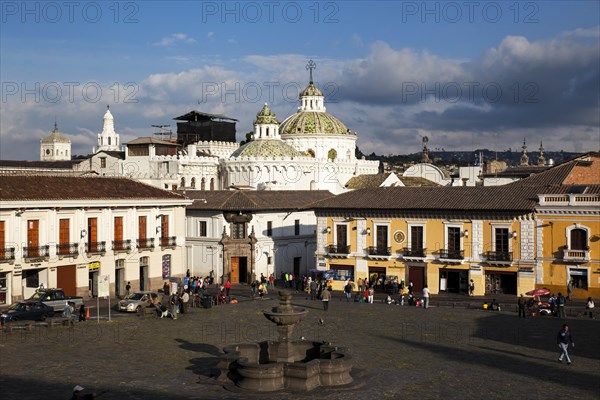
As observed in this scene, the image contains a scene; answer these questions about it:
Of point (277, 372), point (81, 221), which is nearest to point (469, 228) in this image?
point (81, 221)

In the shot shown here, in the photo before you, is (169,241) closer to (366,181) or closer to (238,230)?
(238,230)

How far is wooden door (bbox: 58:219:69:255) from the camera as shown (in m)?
46.2

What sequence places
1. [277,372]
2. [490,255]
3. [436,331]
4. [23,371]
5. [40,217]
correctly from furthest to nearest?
[490,255]
[40,217]
[436,331]
[23,371]
[277,372]

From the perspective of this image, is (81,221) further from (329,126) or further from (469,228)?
(329,126)

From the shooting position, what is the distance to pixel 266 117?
273 feet

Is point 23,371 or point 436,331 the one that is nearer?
point 23,371

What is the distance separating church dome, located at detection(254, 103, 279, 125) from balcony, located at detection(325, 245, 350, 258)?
103 feet

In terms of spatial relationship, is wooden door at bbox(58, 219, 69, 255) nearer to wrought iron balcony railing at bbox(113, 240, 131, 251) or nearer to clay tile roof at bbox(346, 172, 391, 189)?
wrought iron balcony railing at bbox(113, 240, 131, 251)

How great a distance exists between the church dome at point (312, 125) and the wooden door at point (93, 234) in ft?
143

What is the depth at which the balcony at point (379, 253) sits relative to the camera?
Answer: 51.6 metres

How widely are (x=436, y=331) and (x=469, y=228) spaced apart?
644 inches

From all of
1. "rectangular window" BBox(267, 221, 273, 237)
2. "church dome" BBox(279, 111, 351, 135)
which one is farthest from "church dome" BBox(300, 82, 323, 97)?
"rectangular window" BBox(267, 221, 273, 237)

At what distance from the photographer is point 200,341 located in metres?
31.3

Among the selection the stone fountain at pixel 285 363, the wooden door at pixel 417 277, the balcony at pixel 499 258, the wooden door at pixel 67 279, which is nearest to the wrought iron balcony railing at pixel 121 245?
the wooden door at pixel 67 279
